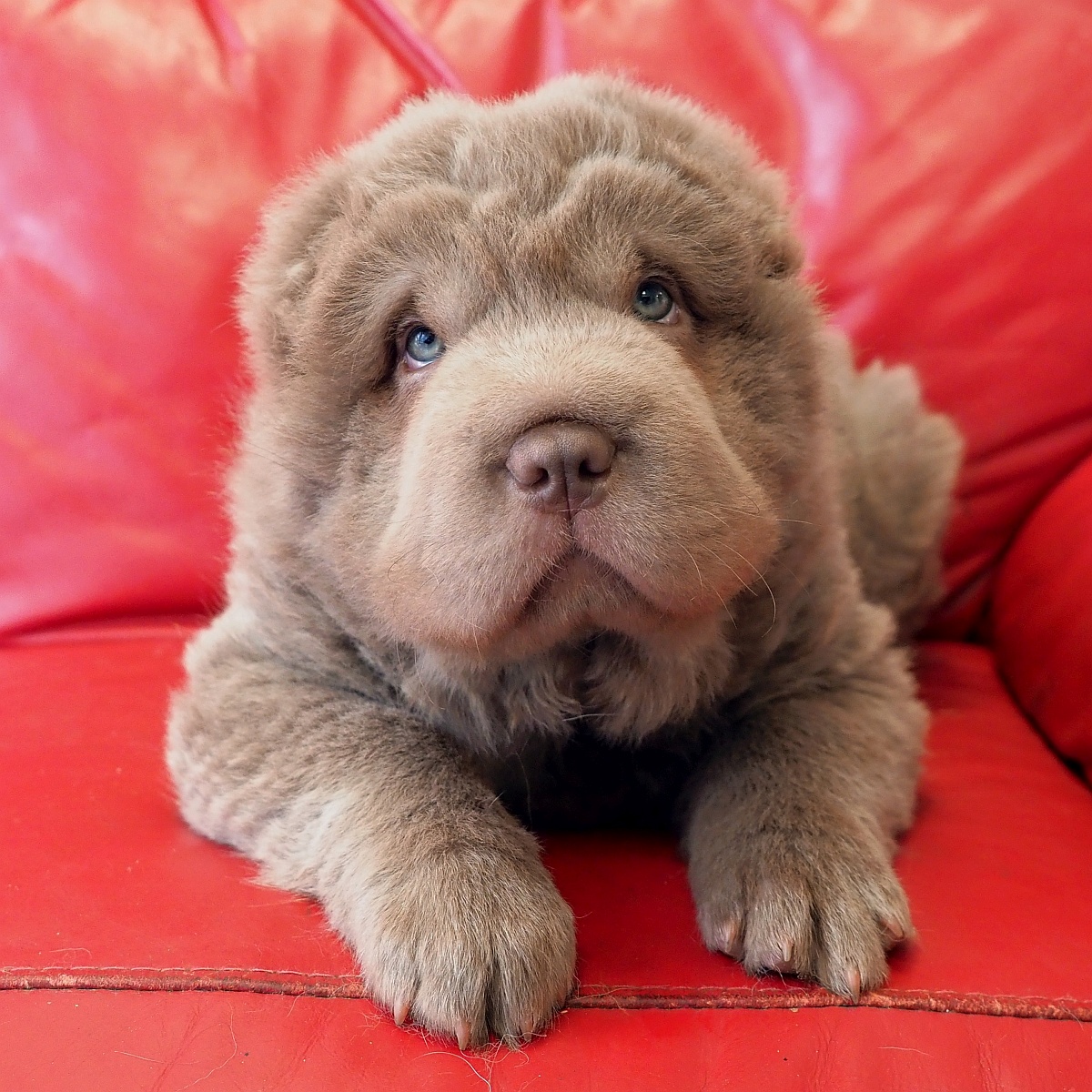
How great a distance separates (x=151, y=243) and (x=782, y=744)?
157cm

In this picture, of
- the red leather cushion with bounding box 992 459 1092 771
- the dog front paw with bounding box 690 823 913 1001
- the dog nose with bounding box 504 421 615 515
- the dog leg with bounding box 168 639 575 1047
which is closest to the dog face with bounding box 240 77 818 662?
the dog nose with bounding box 504 421 615 515

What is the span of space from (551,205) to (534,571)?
1.49 ft

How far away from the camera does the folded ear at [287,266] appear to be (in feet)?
4.60

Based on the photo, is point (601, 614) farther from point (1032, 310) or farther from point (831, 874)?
point (1032, 310)

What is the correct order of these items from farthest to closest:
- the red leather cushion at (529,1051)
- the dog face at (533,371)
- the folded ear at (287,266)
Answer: the folded ear at (287,266) → the dog face at (533,371) → the red leather cushion at (529,1051)

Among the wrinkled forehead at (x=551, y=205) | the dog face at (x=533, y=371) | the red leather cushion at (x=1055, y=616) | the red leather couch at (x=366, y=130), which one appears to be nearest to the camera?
the dog face at (x=533, y=371)

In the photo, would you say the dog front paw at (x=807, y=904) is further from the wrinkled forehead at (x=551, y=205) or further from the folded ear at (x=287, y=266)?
the folded ear at (x=287, y=266)

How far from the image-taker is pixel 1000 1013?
109 centimetres

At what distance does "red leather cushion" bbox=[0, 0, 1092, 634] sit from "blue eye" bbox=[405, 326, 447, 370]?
963 millimetres

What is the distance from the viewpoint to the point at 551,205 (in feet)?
4.23

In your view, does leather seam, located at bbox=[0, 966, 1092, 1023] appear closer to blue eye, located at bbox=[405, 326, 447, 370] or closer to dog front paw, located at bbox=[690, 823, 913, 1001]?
dog front paw, located at bbox=[690, 823, 913, 1001]

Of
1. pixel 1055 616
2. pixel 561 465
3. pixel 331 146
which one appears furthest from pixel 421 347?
pixel 1055 616

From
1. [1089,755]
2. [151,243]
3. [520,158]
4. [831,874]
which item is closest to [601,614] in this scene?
[831,874]

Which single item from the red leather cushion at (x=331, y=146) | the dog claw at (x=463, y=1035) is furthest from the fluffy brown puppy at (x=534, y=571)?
the red leather cushion at (x=331, y=146)
